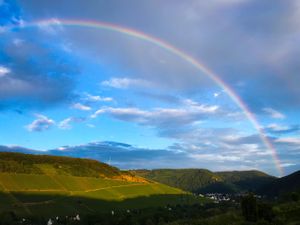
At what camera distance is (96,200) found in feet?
638

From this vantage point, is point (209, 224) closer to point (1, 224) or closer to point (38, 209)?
point (1, 224)

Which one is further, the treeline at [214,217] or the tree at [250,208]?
the tree at [250,208]

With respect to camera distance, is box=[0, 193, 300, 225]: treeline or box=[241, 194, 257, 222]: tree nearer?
box=[0, 193, 300, 225]: treeline

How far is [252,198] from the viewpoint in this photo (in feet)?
136

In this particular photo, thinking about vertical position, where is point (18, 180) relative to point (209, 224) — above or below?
above

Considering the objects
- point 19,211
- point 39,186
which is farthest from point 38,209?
point 39,186

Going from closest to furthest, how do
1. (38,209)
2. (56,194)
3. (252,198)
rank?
(252,198), (38,209), (56,194)

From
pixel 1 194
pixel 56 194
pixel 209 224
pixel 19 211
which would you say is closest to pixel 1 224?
pixel 19 211

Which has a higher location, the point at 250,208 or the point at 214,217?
the point at 250,208

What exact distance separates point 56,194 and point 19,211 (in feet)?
108

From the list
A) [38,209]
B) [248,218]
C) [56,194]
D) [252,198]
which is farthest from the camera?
[56,194]

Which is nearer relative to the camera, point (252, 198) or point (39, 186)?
point (252, 198)

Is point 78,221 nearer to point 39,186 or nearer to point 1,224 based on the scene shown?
point 1,224

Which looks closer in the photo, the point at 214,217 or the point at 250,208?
the point at 250,208
